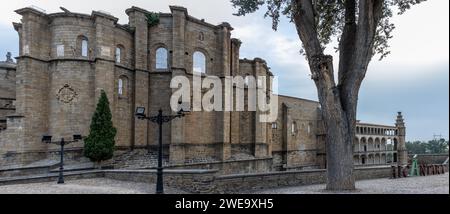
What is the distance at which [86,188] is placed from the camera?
14953 millimetres

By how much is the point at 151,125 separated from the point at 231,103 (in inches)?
283

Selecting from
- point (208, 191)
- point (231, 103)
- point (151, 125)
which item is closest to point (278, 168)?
point (231, 103)

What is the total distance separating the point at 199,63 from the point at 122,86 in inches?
245

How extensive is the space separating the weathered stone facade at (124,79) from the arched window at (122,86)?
67 millimetres

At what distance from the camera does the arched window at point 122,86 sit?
26.2 m

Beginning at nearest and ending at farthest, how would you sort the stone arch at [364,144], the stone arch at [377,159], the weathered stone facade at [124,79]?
the weathered stone facade at [124,79] → the stone arch at [364,144] → the stone arch at [377,159]

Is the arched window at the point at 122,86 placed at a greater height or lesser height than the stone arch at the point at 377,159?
greater

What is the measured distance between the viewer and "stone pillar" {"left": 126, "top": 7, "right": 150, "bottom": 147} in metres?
26.8

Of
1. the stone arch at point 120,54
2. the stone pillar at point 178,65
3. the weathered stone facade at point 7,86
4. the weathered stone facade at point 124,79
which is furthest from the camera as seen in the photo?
the weathered stone facade at point 7,86

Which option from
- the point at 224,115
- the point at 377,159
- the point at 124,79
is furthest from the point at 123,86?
the point at 377,159

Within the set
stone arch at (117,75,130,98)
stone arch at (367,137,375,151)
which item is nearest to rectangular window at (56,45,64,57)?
stone arch at (117,75,130,98)

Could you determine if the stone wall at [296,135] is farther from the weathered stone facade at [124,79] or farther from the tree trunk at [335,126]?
the tree trunk at [335,126]

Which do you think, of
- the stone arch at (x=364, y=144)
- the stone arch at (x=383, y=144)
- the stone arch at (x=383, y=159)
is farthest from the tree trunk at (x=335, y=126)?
the stone arch at (x=383, y=144)

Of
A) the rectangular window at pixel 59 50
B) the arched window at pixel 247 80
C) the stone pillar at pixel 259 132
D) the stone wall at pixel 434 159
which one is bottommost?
the stone wall at pixel 434 159
